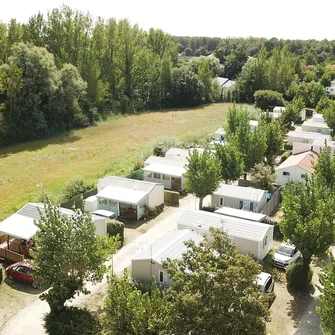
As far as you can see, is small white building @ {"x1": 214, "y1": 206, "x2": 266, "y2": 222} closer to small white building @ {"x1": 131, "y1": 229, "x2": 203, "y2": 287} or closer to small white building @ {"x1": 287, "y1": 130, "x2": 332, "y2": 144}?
small white building @ {"x1": 131, "y1": 229, "x2": 203, "y2": 287}

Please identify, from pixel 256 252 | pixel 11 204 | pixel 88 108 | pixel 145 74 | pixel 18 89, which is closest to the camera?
pixel 256 252

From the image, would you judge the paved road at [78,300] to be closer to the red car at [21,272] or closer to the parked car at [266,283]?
the red car at [21,272]

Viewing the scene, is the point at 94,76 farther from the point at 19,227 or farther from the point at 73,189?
the point at 19,227

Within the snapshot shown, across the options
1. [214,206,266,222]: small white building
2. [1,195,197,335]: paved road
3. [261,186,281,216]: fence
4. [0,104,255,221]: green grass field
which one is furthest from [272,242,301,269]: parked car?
[0,104,255,221]: green grass field

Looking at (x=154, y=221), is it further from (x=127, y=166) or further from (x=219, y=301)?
(x=219, y=301)

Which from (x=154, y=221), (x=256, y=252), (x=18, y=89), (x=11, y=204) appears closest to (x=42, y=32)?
(x=18, y=89)

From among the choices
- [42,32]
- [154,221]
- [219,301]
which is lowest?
[154,221]
